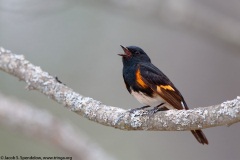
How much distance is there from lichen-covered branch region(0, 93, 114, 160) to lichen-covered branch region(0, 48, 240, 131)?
46cm

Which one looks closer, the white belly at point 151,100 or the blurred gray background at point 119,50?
the white belly at point 151,100

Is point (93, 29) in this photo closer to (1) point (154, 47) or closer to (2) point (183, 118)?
(1) point (154, 47)

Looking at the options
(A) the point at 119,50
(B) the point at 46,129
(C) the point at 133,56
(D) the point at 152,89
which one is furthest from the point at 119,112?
(A) the point at 119,50

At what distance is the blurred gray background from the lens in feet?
18.5

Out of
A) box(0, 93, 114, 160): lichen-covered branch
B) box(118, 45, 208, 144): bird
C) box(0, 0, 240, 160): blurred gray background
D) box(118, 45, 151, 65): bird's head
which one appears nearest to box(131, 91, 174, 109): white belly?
box(118, 45, 208, 144): bird

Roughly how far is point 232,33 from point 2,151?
2.97 meters

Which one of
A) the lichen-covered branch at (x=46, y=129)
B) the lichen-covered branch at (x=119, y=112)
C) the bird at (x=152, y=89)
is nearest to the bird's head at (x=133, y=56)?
the bird at (x=152, y=89)

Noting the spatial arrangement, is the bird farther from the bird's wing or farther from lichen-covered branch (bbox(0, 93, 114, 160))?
lichen-covered branch (bbox(0, 93, 114, 160))

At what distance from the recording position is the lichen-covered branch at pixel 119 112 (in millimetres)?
2813

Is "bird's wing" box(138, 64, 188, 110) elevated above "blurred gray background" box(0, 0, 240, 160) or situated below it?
below

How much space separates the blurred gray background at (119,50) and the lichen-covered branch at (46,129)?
108 millimetres

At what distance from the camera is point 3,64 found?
13.6 feet

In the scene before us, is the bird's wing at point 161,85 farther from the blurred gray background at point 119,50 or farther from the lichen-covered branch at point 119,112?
the blurred gray background at point 119,50

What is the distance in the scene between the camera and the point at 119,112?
346 centimetres
